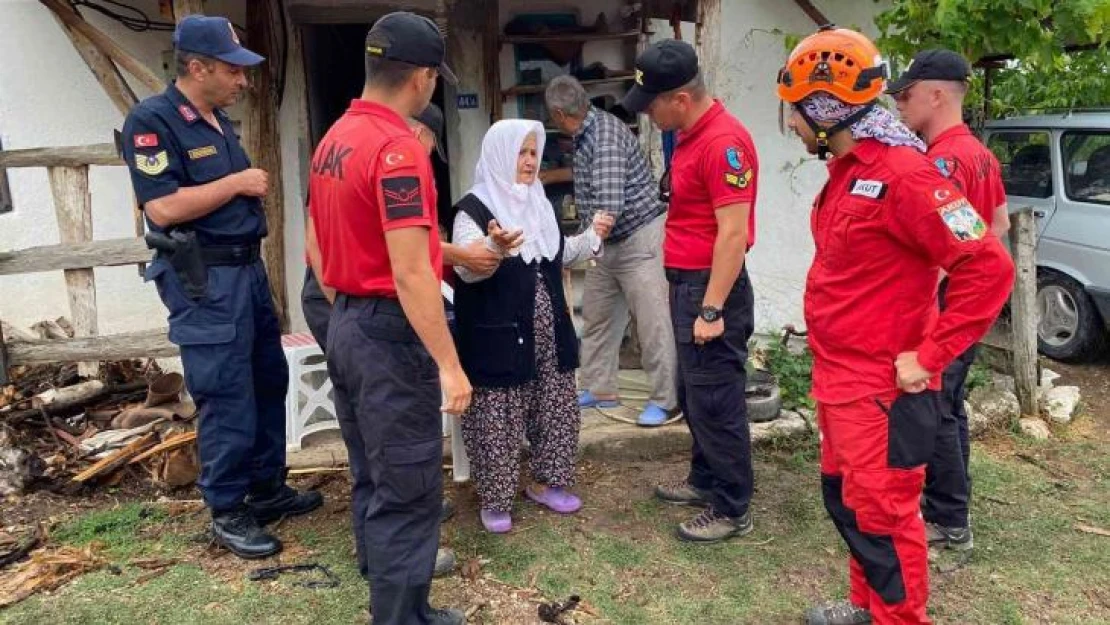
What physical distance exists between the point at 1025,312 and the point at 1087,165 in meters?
2.14

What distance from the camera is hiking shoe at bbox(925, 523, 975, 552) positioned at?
3379mm

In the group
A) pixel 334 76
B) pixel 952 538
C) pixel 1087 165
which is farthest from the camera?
pixel 334 76

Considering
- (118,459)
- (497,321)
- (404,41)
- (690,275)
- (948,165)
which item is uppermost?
(404,41)

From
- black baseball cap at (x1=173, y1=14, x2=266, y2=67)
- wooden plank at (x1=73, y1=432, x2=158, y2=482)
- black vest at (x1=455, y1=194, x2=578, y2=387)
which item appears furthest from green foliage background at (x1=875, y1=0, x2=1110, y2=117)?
wooden plank at (x1=73, y1=432, x2=158, y2=482)

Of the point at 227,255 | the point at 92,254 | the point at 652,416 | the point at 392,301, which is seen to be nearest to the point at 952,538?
the point at 652,416

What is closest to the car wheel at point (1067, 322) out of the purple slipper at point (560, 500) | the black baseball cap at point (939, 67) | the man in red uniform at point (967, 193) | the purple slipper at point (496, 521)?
the man in red uniform at point (967, 193)

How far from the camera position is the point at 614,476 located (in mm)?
4129

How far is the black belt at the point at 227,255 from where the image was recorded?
10.4 ft

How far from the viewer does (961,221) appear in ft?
7.29

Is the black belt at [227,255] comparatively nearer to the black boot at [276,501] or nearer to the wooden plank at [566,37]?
the black boot at [276,501]

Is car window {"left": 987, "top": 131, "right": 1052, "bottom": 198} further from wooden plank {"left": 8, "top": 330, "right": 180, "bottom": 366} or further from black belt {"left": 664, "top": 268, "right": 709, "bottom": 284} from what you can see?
wooden plank {"left": 8, "top": 330, "right": 180, "bottom": 366}

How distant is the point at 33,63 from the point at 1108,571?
6.11 m

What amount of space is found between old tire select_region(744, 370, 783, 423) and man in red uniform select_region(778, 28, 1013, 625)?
195 centimetres

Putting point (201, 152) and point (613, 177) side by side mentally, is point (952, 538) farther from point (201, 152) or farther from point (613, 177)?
point (201, 152)
